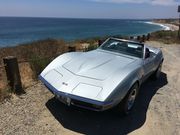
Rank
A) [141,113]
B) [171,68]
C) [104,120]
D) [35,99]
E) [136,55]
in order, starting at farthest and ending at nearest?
[171,68] < [136,55] < [35,99] < [141,113] < [104,120]

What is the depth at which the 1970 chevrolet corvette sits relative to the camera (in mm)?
3865

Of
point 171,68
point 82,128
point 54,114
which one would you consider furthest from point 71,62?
point 171,68

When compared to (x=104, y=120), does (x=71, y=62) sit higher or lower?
higher

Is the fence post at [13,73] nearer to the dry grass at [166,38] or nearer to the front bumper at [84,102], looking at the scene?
the front bumper at [84,102]

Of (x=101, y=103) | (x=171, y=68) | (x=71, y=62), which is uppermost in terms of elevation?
(x=71, y=62)

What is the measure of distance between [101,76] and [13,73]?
2.31 m

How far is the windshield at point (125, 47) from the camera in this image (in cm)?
574

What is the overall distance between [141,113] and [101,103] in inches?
63.3

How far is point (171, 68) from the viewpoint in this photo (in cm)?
908

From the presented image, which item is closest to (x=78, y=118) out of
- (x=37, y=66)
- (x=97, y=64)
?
(x=97, y=64)

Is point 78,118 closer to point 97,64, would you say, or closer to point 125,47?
point 97,64

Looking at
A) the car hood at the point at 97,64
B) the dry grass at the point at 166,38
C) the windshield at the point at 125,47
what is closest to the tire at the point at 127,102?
the car hood at the point at 97,64

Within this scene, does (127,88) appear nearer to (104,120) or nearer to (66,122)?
(104,120)

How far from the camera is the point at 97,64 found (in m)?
4.91
